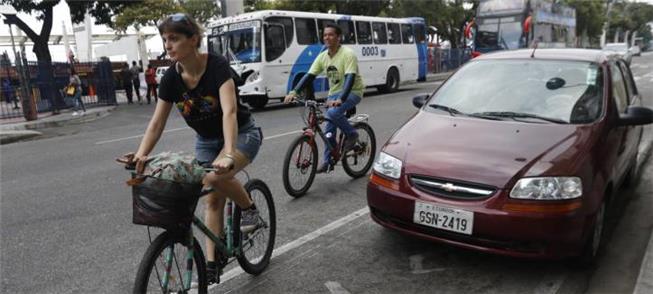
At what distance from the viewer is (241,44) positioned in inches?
598

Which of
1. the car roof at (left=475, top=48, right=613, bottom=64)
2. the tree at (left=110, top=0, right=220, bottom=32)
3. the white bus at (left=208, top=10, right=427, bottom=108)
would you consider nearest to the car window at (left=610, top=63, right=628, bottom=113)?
the car roof at (left=475, top=48, right=613, bottom=64)

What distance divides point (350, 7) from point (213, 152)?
27.2m

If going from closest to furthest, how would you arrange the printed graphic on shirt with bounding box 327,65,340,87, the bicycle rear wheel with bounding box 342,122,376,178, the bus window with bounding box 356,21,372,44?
the printed graphic on shirt with bounding box 327,65,340,87 < the bicycle rear wheel with bounding box 342,122,376,178 < the bus window with bounding box 356,21,372,44

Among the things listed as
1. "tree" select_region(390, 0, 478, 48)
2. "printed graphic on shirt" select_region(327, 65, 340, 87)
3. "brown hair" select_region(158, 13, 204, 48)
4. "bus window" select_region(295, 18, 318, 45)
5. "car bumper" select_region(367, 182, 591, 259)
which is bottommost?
"car bumper" select_region(367, 182, 591, 259)

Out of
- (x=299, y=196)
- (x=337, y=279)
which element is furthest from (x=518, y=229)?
(x=299, y=196)

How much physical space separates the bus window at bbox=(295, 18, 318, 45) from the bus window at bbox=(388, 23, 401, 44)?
4.68m

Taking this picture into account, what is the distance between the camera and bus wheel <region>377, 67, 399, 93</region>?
66.1 ft

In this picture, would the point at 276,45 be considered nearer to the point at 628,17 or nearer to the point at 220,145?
the point at 220,145

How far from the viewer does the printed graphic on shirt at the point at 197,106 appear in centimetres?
279

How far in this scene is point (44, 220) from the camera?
16.1ft

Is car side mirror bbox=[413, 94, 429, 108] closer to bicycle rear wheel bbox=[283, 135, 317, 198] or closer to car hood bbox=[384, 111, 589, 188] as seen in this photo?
car hood bbox=[384, 111, 589, 188]

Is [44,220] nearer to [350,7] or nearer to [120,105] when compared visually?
[120,105]

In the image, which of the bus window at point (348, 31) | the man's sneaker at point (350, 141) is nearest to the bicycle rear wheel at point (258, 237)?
the man's sneaker at point (350, 141)

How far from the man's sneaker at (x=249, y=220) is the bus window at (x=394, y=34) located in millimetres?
17835
